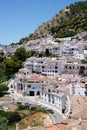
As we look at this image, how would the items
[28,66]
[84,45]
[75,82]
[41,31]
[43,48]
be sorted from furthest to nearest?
[41,31]
[43,48]
[84,45]
[28,66]
[75,82]

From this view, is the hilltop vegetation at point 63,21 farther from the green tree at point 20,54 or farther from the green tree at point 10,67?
the green tree at point 10,67

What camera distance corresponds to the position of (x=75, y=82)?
1993 inches

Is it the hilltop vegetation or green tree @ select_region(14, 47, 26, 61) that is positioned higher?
the hilltop vegetation

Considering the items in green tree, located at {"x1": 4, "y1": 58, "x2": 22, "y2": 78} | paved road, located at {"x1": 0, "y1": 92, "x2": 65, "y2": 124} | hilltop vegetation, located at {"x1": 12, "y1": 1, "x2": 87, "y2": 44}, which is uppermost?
hilltop vegetation, located at {"x1": 12, "y1": 1, "x2": 87, "y2": 44}

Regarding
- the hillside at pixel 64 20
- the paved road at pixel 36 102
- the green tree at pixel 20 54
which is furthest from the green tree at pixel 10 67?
the hillside at pixel 64 20

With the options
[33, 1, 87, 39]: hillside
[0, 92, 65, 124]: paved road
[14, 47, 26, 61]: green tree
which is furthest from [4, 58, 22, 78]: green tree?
[33, 1, 87, 39]: hillside

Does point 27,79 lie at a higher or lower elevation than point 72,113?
higher

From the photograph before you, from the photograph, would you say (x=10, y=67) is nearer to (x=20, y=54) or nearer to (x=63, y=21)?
(x=20, y=54)

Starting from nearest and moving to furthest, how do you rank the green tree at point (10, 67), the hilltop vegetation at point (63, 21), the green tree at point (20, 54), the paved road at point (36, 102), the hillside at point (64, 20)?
1. the paved road at point (36, 102)
2. the green tree at point (10, 67)
3. the green tree at point (20, 54)
4. the hillside at point (64, 20)
5. the hilltop vegetation at point (63, 21)

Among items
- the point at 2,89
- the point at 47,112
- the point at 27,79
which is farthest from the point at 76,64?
the point at 47,112

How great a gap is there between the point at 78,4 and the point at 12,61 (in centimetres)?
7554

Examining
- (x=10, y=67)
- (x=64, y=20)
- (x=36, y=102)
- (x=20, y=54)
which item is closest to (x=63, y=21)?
(x=64, y=20)

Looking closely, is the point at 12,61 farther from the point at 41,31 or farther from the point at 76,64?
the point at 41,31

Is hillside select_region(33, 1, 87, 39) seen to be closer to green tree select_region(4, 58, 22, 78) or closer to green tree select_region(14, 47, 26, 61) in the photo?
green tree select_region(14, 47, 26, 61)
